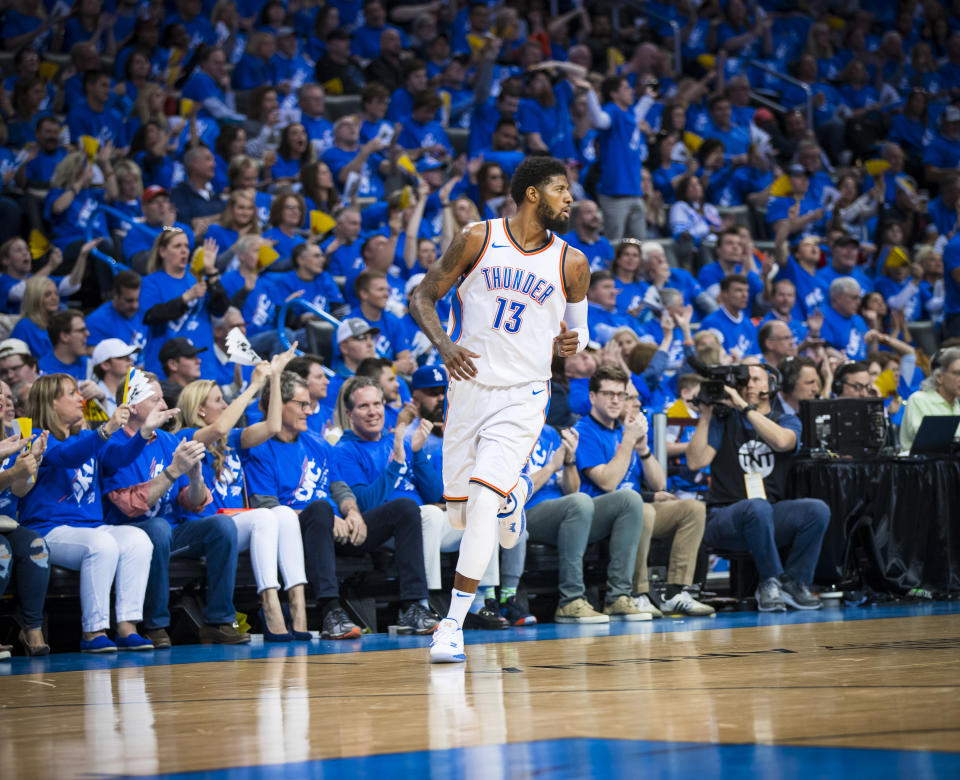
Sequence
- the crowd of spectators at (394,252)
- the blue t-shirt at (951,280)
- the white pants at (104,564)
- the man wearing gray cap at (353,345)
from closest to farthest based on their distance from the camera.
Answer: the white pants at (104,564) < the crowd of spectators at (394,252) < the man wearing gray cap at (353,345) < the blue t-shirt at (951,280)

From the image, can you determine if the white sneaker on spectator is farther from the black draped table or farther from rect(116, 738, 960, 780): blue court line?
rect(116, 738, 960, 780): blue court line

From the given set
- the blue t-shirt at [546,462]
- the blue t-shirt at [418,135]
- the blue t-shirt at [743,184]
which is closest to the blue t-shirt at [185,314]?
the blue t-shirt at [546,462]

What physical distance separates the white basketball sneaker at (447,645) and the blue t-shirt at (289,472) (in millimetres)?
2481

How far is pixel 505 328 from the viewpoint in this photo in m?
5.57

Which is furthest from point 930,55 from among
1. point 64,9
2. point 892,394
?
point 64,9

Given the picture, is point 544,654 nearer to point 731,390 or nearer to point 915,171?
point 731,390

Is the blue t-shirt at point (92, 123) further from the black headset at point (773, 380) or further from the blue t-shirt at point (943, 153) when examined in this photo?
the blue t-shirt at point (943, 153)

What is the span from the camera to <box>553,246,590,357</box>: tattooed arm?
18.6 ft

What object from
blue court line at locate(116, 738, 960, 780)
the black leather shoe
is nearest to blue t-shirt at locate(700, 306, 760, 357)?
the black leather shoe

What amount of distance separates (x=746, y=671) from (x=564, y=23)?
13.4 metres

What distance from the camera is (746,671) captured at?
4.53m

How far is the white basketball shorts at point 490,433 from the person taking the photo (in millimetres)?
5383

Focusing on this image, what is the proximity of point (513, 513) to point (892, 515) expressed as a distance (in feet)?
13.9

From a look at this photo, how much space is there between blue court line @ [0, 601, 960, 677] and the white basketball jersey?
145 centimetres
